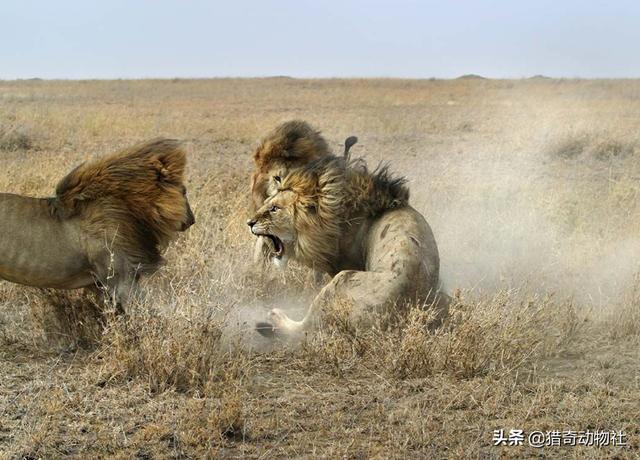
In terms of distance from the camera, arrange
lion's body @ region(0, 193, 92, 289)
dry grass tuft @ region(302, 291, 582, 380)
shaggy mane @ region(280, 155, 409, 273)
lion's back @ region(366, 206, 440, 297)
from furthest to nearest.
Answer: shaggy mane @ region(280, 155, 409, 273)
lion's back @ region(366, 206, 440, 297)
lion's body @ region(0, 193, 92, 289)
dry grass tuft @ region(302, 291, 582, 380)

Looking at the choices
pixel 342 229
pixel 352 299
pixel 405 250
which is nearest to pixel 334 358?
pixel 352 299

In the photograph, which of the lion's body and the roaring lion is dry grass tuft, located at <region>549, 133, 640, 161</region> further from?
the lion's body

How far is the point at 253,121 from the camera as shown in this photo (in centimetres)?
2355

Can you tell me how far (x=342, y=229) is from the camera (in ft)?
20.2

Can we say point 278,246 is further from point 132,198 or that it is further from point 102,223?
point 102,223

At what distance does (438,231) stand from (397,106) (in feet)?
79.3

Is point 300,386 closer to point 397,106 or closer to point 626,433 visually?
point 626,433

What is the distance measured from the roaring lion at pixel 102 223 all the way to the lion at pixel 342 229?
773mm

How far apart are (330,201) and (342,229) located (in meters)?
0.23

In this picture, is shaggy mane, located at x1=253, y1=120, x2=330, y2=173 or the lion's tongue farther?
shaggy mane, located at x1=253, y1=120, x2=330, y2=173

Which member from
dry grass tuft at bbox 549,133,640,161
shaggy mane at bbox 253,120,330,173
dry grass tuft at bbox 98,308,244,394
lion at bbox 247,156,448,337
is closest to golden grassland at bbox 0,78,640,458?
dry grass tuft at bbox 98,308,244,394

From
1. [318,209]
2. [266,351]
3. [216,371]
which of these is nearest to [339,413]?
[216,371]

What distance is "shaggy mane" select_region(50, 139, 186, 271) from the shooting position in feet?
17.9

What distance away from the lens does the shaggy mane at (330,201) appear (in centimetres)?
607
